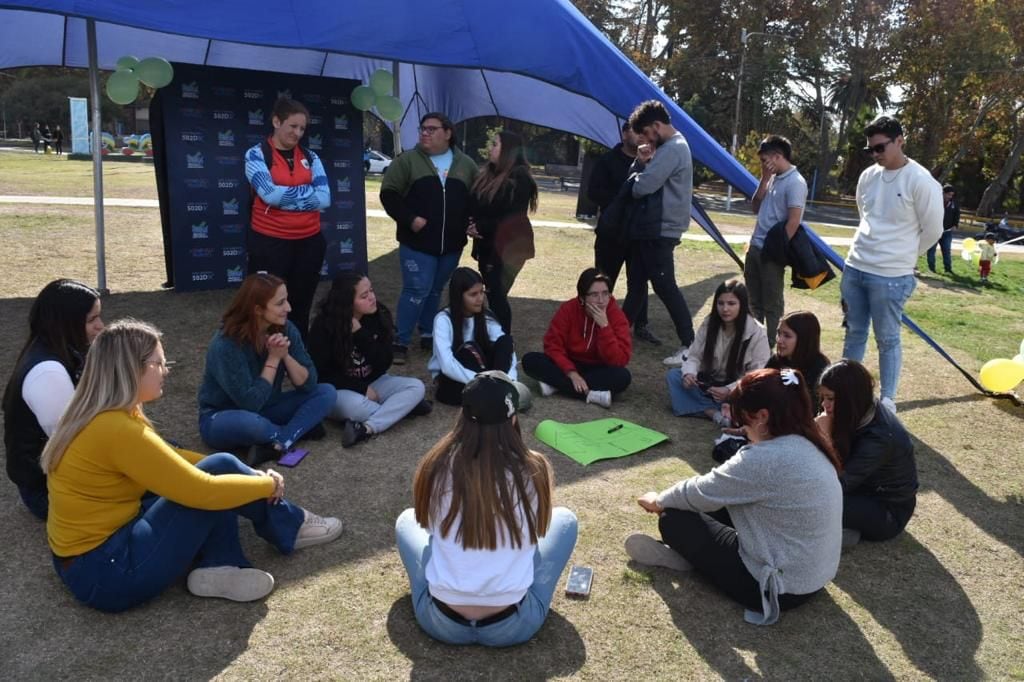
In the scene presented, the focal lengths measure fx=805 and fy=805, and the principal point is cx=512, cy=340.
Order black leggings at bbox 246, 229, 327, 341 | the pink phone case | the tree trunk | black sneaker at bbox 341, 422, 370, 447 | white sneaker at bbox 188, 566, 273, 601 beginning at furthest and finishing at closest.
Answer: the tree trunk, black leggings at bbox 246, 229, 327, 341, black sneaker at bbox 341, 422, 370, 447, the pink phone case, white sneaker at bbox 188, 566, 273, 601

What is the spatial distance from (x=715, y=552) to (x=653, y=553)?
34cm

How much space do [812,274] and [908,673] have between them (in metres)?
3.68

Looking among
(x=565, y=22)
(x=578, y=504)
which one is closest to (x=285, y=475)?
(x=578, y=504)

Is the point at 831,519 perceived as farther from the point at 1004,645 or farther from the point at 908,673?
the point at 1004,645

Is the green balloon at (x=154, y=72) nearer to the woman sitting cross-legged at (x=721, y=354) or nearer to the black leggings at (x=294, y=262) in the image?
the black leggings at (x=294, y=262)

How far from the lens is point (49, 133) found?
3772 cm

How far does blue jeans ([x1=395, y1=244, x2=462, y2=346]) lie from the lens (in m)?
6.17

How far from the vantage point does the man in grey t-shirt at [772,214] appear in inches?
237

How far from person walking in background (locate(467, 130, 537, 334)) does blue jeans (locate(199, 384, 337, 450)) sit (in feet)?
6.74

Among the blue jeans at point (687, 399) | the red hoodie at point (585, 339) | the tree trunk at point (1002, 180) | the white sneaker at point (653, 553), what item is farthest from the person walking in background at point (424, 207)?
the tree trunk at point (1002, 180)

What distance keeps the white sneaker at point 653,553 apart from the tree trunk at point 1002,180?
29.4m

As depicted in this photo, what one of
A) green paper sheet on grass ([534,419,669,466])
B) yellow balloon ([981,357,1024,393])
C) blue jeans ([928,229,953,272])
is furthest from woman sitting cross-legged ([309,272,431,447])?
blue jeans ([928,229,953,272])

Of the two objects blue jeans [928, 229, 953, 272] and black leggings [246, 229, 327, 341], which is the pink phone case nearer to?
black leggings [246, 229, 327, 341]

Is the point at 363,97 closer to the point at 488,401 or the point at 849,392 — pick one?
the point at 849,392
